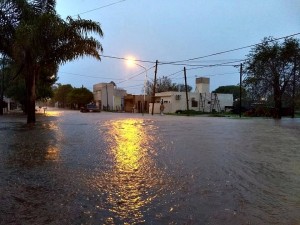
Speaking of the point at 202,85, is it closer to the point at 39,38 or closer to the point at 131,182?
the point at 39,38

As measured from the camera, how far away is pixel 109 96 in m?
97.9

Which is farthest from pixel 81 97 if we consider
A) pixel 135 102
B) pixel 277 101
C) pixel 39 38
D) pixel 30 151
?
pixel 30 151

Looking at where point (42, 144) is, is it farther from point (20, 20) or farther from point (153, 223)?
point (20, 20)

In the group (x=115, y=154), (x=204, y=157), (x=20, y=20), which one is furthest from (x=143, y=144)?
(x=20, y=20)

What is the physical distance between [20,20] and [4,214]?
1847cm

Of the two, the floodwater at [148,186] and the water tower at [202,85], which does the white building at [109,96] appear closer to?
the water tower at [202,85]

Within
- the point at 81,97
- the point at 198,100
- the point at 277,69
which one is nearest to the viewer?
the point at 277,69

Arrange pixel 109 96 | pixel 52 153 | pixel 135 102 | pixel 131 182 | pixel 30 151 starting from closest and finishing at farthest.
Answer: pixel 131 182 → pixel 52 153 → pixel 30 151 → pixel 135 102 → pixel 109 96

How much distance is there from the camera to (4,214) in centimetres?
488

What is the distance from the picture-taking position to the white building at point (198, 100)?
6812 cm

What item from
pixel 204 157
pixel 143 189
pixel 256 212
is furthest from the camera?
pixel 204 157

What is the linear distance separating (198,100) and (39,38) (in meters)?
52.5

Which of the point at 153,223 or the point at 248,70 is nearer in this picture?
the point at 153,223

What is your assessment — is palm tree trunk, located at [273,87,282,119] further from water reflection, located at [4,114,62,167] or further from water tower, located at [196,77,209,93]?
water reflection, located at [4,114,62,167]
